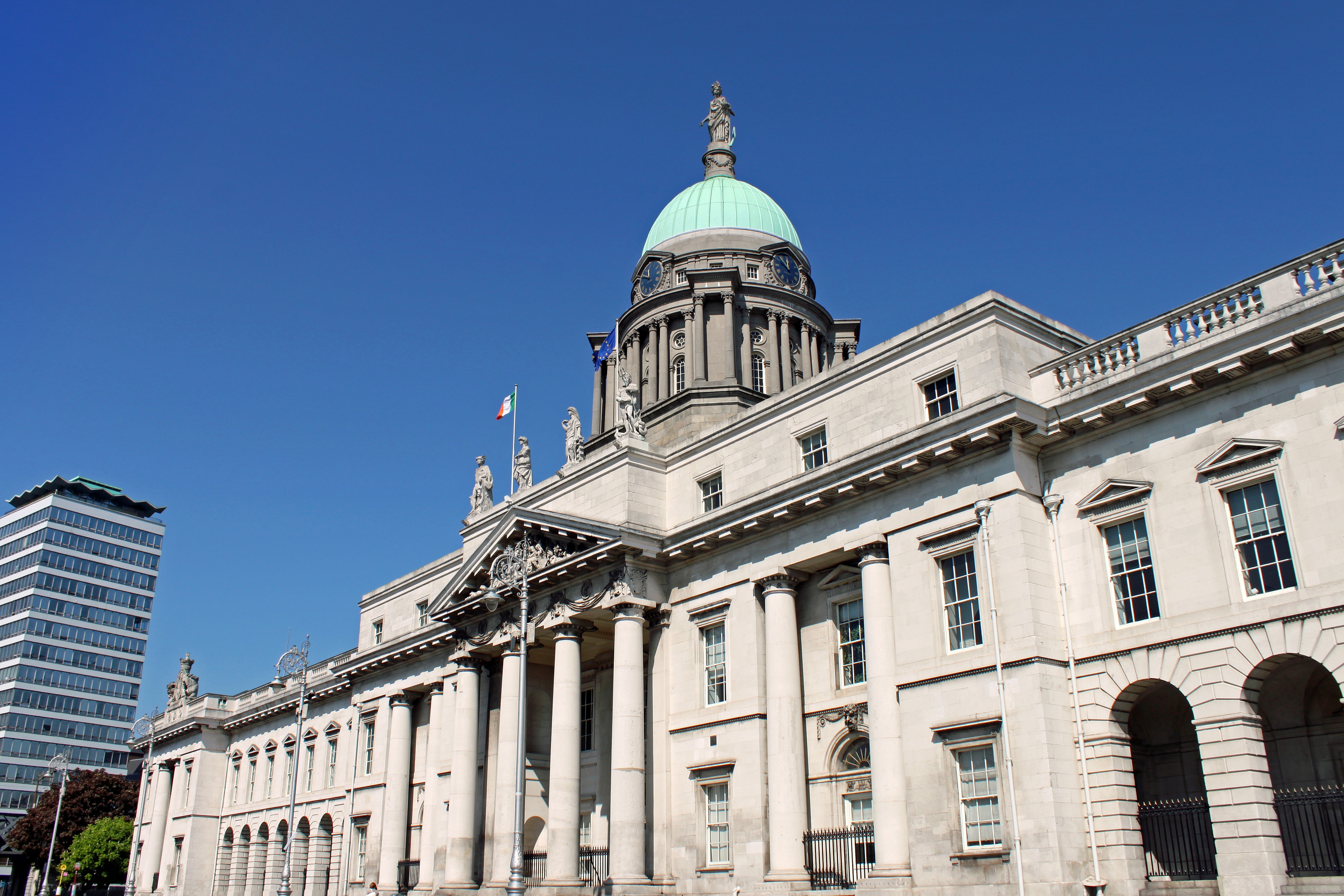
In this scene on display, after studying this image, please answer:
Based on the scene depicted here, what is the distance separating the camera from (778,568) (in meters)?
31.2

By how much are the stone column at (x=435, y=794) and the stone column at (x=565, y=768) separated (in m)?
7.74

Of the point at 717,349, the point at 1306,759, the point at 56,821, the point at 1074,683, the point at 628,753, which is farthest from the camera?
the point at 56,821

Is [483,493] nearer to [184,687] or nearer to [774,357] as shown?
[774,357]

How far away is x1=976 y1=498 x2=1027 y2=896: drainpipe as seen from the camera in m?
23.4

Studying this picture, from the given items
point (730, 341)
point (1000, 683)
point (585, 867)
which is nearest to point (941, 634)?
point (1000, 683)

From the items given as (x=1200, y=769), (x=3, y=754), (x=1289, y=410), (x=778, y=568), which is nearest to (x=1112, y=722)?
(x=1200, y=769)

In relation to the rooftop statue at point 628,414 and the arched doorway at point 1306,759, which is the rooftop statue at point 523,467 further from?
the arched doorway at point 1306,759

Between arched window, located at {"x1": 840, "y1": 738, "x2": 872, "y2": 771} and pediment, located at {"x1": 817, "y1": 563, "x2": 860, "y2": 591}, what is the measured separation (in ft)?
13.1

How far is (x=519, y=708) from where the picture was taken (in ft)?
94.2

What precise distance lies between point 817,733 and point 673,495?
9.84m

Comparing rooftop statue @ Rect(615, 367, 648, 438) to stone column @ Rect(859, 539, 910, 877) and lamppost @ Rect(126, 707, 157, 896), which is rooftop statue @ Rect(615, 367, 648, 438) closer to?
stone column @ Rect(859, 539, 910, 877)

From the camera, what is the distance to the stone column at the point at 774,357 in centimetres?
5072

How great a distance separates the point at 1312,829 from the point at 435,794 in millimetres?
31371

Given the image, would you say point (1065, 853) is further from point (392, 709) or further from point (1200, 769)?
point (392, 709)
